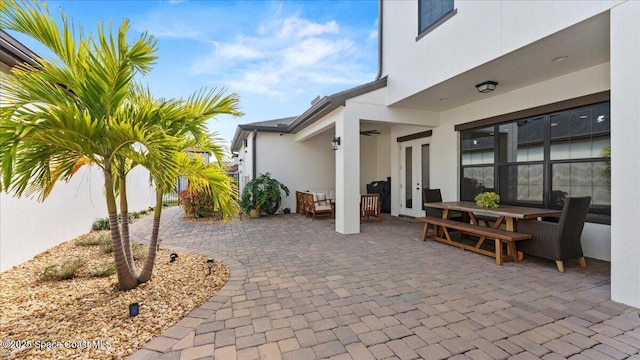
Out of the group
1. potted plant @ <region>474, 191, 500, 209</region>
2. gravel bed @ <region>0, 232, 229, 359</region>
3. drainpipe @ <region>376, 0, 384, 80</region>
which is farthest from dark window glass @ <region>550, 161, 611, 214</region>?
gravel bed @ <region>0, 232, 229, 359</region>

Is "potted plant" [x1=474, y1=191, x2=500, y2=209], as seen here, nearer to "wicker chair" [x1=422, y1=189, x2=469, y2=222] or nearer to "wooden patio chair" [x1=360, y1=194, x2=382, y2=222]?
"wicker chair" [x1=422, y1=189, x2=469, y2=222]

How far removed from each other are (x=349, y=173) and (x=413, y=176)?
2.99m

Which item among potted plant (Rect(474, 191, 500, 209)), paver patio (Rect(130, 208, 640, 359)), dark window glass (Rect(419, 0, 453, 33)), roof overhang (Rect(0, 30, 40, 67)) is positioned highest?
dark window glass (Rect(419, 0, 453, 33))

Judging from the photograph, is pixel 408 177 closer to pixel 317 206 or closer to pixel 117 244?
pixel 317 206

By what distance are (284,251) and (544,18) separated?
202 inches

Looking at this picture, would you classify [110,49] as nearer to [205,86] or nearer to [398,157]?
[205,86]

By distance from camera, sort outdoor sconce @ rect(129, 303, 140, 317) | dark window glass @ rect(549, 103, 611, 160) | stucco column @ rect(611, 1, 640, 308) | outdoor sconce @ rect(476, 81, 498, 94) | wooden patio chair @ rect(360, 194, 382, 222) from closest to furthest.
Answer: outdoor sconce @ rect(129, 303, 140, 317) → stucco column @ rect(611, 1, 640, 308) → dark window glass @ rect(549, 103, 611, 160) → outdoor sconce @ rect(476, 81, 498, 94) → wooden patio chair @ rect(360, 194, 382, 222)

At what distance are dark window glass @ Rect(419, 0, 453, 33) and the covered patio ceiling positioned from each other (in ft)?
4.45

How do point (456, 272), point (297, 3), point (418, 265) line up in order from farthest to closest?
point (297, 3), point (418, 265), point (456, 272)

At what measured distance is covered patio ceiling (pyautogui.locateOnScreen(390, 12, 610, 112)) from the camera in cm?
360

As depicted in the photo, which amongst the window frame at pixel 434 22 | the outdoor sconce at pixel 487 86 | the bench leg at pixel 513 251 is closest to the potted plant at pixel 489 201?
the bench leg at pixel 513 251

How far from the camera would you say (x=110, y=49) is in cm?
255

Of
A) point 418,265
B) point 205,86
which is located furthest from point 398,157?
point 205,86

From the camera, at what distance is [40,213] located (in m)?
4.79
